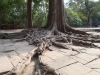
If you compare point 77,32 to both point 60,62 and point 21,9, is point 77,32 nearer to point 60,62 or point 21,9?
point 60,62

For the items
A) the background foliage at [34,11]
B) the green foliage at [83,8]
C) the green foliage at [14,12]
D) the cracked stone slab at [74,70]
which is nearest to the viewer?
the cracked stone slab at [74,70]

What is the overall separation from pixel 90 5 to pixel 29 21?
44.8 ft

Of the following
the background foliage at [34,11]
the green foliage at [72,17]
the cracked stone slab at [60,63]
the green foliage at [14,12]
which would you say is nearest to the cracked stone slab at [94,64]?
the cracked stone slab at [60,63]

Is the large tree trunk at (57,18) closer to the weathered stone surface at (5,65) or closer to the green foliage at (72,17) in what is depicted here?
the weathered stone surface at (5,65)

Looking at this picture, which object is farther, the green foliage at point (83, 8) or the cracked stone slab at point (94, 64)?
the green foliage at point (83, 8)

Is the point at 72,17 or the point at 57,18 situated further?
A: the point at 72,17

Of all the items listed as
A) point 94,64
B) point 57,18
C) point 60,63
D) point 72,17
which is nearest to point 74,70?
point 60,63

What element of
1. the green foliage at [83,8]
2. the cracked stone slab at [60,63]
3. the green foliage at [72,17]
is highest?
the green foliage at [83,8]

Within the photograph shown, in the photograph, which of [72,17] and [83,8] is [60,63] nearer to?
[72,17]

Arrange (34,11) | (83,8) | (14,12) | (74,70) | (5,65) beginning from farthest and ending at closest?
(83,8), (14,12), (34,11), (5,65), (74,70)

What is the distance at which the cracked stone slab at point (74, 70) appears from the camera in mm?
1848

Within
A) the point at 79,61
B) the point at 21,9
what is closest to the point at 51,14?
the point at 79,61

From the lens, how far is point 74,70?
194 centimetres

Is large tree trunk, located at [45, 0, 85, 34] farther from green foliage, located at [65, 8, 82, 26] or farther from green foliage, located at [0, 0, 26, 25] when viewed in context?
green foliage, located at [65, 8, 82, 26]
